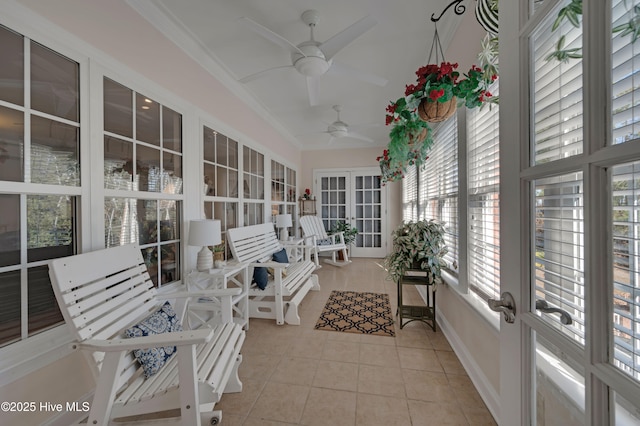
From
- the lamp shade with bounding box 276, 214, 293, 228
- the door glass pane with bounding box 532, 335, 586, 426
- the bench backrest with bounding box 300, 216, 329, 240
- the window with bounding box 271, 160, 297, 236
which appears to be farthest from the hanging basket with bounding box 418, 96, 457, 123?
the bench backrest with bounding box 300, 216, 329, 240

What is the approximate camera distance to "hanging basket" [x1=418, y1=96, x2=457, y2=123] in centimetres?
146

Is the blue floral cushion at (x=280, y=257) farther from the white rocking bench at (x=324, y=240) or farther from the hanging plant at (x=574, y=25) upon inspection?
Answer: the hanging plant at (x=574, y=25)

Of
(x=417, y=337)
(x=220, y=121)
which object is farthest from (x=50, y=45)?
(x=417, y=337)

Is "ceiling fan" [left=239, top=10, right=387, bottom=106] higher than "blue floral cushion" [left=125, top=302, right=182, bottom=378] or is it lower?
higher

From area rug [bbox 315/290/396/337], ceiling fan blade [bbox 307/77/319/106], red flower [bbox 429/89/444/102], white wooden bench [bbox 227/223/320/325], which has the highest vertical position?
ceiling fan blade [bbox 307/77/319/106]

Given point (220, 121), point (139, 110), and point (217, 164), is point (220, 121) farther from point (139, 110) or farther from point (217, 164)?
point (139, 110)

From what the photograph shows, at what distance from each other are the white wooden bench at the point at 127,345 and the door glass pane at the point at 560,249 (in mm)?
1236

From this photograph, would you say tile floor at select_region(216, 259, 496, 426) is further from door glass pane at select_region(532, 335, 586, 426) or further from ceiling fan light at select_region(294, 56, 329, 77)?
ceiling fan light at select_region(294, 56, 329, 77)

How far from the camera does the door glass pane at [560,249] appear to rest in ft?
2.02

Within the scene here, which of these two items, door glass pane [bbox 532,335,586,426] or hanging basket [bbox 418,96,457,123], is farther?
hanging basket [bbox 418,96,457,123]

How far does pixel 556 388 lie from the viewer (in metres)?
0.68

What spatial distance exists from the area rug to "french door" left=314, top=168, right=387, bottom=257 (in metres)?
2.57

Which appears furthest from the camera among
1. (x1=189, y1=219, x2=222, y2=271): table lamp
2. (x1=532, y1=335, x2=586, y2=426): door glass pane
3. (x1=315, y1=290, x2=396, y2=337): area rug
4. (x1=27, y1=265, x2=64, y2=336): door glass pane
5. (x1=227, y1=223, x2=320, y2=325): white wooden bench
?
(x1=227, y1=223, x2=320, y2=325): white wooden bench

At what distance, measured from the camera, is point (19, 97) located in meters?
1.27
